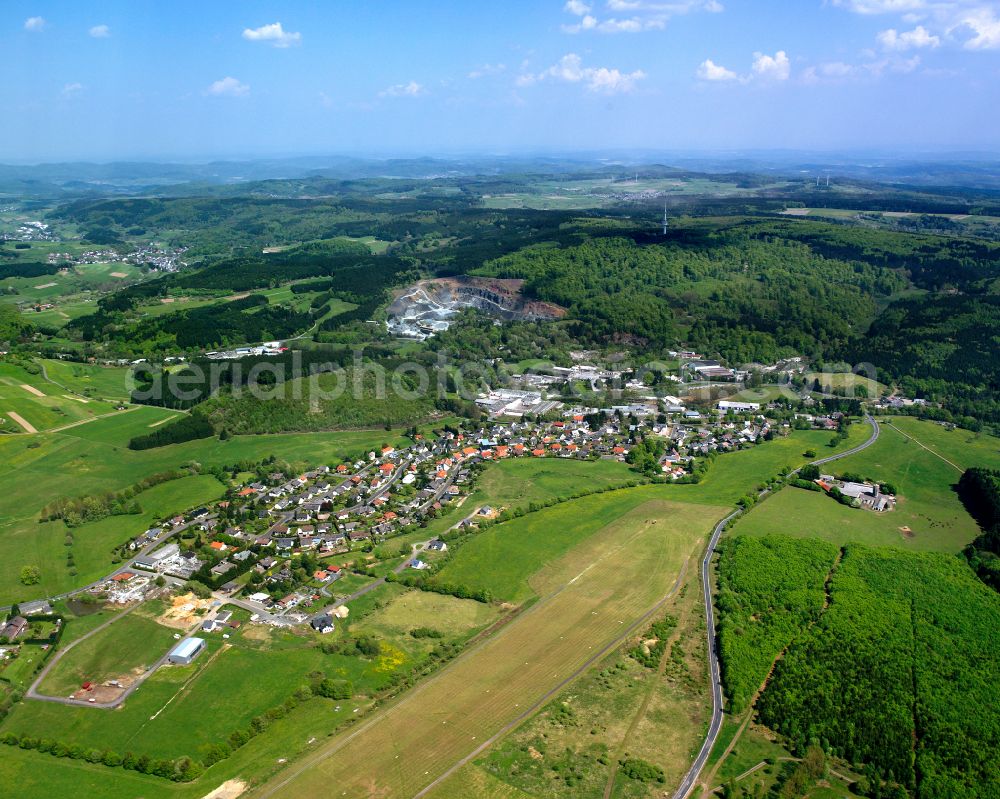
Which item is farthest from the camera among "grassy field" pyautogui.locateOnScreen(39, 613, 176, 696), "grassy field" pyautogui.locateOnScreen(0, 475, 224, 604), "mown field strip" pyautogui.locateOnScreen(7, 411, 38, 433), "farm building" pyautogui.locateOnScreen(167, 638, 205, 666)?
"mown field strip" pyautogui.locateOnScreen(7, 411, 38, 433)

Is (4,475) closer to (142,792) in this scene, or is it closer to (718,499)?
(142,792)

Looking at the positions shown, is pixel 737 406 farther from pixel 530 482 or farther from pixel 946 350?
pixel 530 482

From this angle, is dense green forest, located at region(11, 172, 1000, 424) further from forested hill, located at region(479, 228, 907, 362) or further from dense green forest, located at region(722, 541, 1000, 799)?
dense green forest, located at region(722, 541, 1000, 799)

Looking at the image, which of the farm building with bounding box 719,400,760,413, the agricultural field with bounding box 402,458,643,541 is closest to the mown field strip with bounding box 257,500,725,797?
the agricultural field with bounding box 402,458,643,541

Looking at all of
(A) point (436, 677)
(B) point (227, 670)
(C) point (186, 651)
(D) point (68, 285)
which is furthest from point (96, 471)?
(D) point (68, 285)

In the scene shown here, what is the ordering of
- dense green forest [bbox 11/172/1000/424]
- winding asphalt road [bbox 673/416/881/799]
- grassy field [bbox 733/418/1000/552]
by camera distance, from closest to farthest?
winding asphalt road [bbox 673/416/881/799] → grassy field [bbox 733/418/1000/552] → dense green forest [bbox 11/172/1000/424]
